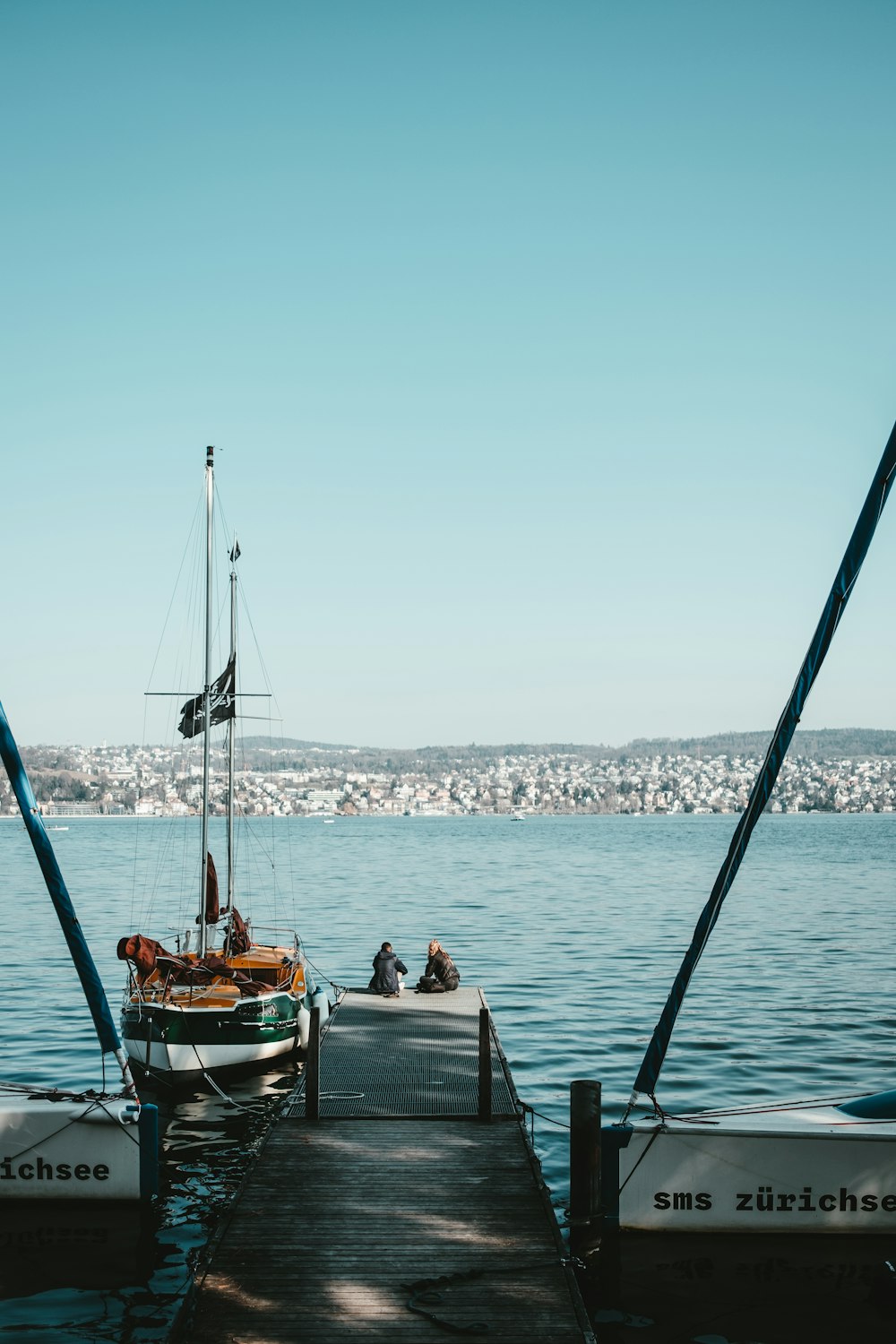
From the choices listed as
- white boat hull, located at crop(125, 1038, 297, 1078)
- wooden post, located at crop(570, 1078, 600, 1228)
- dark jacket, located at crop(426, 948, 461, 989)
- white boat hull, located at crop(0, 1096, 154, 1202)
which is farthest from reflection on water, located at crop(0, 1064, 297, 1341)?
dark jacket, located at crop(426, 948, 461, 989)

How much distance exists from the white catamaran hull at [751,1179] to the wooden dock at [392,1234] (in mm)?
1055

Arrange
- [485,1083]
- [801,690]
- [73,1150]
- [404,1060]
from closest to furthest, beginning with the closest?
[801,690] → [73,1150] → [485,1083] → [404,1060]

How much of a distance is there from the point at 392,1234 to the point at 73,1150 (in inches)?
163

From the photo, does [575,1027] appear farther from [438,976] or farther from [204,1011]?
[204,1011]

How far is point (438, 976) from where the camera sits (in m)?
25.9

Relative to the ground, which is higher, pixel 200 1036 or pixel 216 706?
pixel 216 706

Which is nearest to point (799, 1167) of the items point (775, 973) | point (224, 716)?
point (224, 716)

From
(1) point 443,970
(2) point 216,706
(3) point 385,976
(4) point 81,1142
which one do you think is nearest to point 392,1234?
(4) point 81,1142

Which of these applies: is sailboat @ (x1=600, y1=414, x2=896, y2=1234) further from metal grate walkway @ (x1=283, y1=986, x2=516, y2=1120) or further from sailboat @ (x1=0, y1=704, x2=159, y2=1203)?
sailboat @ (x1=0, y1=704, x2=159, y2=1203)

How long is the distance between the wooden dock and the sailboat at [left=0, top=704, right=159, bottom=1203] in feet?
4.48

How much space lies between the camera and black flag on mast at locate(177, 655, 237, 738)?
27156 millimetres

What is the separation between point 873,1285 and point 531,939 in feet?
106

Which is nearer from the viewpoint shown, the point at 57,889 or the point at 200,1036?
the point at 57,889

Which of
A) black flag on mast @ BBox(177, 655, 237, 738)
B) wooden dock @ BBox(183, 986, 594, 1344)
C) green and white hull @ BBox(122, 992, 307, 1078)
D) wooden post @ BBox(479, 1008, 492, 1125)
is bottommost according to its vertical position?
green and white hull @ BBox(122, 992, 307, 1078)
